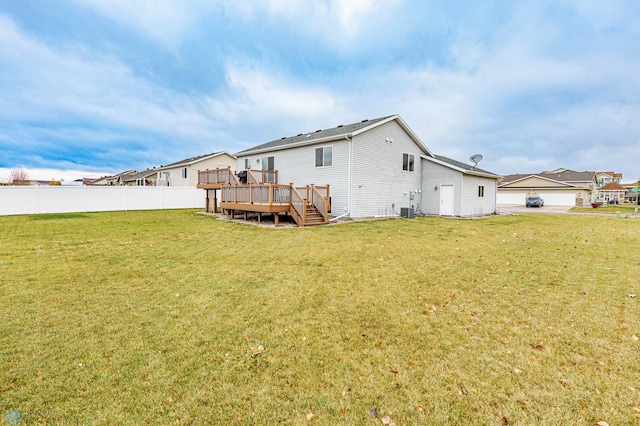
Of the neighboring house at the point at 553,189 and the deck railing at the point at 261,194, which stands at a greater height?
the neighboring house at the point at 553,189

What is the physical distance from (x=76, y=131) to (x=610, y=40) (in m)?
49.0

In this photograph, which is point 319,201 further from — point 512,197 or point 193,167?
point 512,197

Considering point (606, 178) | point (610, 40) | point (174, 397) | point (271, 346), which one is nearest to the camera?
point (174, 397)

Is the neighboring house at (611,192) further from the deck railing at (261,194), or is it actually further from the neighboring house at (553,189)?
the deck railing at (261,194)

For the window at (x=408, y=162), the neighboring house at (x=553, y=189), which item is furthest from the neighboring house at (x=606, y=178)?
the window at (x=408, y=162)

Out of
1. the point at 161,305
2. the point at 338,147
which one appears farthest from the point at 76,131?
the point at 161,305

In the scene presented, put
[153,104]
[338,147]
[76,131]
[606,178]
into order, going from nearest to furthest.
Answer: [338,147] → [153,104] → [76,131] → [606,178]

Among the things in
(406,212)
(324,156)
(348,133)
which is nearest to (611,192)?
(406,212)

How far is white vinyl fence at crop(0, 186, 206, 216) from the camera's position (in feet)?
63.0

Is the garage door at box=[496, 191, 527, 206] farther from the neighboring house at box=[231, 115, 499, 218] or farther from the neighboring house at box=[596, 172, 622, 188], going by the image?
the neighboring house at box=[596, 172, 622, 188]

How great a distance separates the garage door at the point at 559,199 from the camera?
4000 centimetres

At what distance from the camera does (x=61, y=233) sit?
10.5 metres

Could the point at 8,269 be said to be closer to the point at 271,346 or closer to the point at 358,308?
the point at 271,346

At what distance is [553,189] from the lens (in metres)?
41.1
